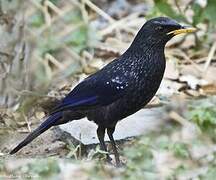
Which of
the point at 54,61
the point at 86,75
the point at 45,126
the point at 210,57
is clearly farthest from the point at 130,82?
the point at 54,61

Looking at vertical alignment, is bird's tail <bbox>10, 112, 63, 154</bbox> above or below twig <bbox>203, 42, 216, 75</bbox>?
above

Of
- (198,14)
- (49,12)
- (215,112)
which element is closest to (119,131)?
(215,112)

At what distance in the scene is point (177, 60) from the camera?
989 centimetres

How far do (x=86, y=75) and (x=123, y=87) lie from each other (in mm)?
2895

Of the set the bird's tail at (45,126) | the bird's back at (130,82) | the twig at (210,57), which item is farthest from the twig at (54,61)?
the bird's back at (130,82)

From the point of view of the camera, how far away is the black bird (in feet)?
22.3

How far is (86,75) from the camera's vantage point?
31.7 ft

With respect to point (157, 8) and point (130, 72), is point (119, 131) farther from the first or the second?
point (157, 8)

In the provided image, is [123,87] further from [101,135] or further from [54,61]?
[54,61]

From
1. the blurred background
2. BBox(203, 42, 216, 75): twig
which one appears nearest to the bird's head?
the blurred background

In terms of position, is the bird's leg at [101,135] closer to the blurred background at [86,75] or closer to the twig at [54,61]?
the blurred background at [86,75]

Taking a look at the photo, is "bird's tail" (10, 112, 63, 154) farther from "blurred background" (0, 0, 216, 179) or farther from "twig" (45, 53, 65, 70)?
"twig" (45, 53, 65, 70)

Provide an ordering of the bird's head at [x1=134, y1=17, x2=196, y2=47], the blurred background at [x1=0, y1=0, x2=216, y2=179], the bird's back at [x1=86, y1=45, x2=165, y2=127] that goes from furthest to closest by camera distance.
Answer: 1. the bird's head at [x1=134, y1=17, x2=196, y2=47]
2. the bird's back at [x1=86, y1=45, x2=165, y2=127]
3. the blurred background at [x1=0, y1=0, x2=216, y2=179]

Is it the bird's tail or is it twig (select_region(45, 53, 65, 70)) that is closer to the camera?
the bird's tail
